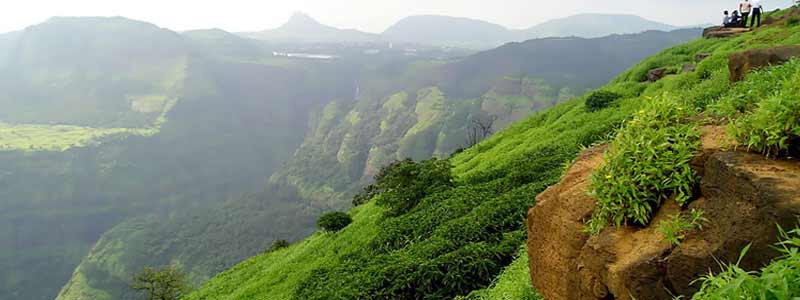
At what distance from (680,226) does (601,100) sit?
87.5 feet

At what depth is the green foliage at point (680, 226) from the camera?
4.88 m

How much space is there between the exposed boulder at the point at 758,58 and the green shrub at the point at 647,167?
6007mm

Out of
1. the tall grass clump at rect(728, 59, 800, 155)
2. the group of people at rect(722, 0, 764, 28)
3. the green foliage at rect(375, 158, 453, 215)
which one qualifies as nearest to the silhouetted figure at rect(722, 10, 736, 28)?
the group of people at rect(722, 0, 764, 28)

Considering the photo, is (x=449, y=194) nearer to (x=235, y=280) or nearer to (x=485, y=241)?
(x=485, y=241)

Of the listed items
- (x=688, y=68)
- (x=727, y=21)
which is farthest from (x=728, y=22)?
(x=688, y=68)

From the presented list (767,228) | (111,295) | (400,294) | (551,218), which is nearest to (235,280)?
(400,294)

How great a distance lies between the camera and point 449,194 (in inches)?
Result: 890

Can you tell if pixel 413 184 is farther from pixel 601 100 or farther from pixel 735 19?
pixel 735 19

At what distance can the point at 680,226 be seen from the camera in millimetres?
4988

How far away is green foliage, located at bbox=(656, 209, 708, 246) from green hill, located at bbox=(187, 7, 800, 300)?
90cm

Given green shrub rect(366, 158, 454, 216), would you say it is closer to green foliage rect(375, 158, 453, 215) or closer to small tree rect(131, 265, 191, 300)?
green foliage rect(375, 158, 453, 215)

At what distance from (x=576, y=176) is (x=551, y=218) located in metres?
0.70

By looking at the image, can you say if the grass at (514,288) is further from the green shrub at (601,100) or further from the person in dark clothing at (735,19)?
the person in dark clothing at (735,19)

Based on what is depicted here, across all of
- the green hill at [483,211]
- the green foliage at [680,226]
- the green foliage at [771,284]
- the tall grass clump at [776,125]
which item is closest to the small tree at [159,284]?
the green hill at [483,211]
